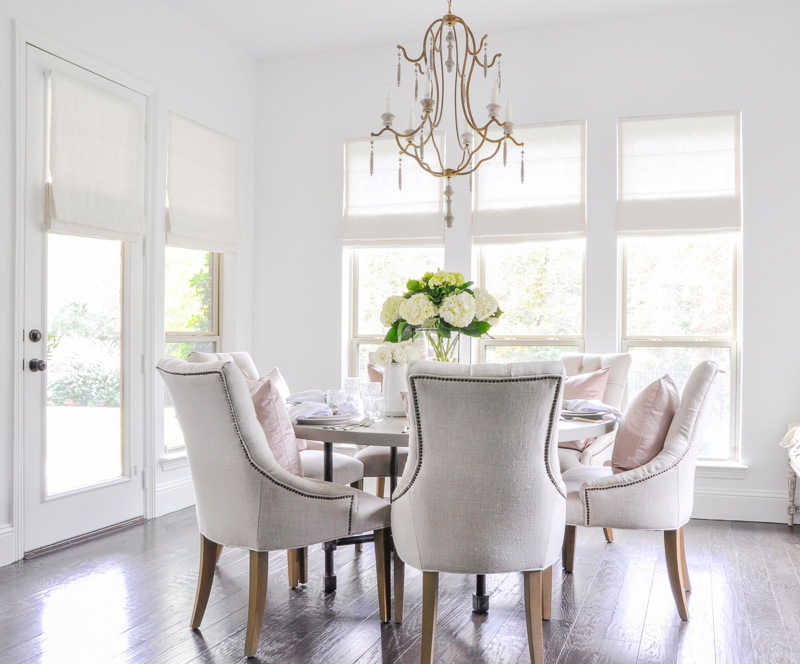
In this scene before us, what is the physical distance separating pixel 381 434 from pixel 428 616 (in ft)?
1.98

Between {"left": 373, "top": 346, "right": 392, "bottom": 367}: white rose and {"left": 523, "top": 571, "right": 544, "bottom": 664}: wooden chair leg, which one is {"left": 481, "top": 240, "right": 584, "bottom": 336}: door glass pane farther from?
{"left": 523, "top": 571, "right": 544, "bottom": 664}: wooden chair leg

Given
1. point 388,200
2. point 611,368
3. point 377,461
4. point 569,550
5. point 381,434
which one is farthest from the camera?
point 388,200

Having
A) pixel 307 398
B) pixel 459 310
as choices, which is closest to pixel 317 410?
pixel 307 398

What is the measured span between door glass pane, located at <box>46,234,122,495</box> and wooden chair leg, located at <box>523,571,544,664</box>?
2541mm

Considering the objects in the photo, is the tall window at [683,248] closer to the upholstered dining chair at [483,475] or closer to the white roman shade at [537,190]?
the white roman shade at [537,190]

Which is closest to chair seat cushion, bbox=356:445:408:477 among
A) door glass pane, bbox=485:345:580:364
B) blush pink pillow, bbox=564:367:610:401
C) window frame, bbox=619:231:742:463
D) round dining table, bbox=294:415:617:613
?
round dining table, bbox=294:415:617:613

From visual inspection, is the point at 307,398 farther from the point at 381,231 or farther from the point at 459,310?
the point at 381,231

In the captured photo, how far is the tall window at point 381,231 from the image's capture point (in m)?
4.83

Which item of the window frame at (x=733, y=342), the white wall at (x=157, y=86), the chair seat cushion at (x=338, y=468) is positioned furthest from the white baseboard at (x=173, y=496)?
the window frame at (x=733, y=342)

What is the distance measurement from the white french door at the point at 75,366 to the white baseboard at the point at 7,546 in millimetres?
97

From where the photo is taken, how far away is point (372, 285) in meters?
5.06

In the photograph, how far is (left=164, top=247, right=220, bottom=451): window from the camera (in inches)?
176

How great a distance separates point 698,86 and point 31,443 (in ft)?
13.8

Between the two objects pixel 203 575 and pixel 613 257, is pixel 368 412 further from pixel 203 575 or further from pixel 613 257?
pixel 613 257
